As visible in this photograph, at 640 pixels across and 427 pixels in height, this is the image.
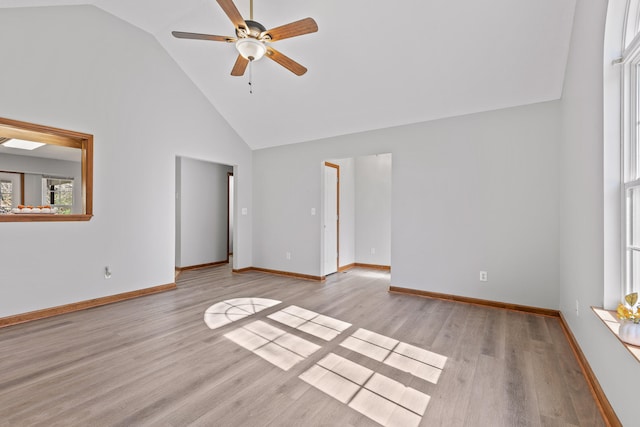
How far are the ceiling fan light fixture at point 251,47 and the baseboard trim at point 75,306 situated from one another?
11.3ft

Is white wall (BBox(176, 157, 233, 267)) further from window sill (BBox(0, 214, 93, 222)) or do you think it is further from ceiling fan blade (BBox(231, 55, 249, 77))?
ceiling fan blade (BBox(231, 55, 249, 77))

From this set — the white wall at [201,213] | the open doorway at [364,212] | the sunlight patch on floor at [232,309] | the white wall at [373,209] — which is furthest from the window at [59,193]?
the white wall at [373,209]

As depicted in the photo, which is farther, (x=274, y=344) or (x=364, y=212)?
(x=364, y=212)

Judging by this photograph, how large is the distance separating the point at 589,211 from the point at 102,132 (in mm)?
5089

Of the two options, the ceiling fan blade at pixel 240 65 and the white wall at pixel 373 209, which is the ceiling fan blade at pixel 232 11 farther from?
the white wall at pixel 373 209

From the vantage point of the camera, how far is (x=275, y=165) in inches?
227

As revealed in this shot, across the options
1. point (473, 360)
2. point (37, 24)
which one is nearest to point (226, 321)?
point (473, 360)

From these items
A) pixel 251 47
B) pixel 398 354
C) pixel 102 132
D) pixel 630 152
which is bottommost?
pixel 398 354

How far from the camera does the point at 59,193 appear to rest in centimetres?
351

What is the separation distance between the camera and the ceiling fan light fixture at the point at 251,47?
256cm

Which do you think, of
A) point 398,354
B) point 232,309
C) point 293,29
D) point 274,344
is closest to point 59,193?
point 232,309

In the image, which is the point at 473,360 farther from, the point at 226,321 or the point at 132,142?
the point at 132,142

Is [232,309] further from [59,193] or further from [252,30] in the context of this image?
[252,30]

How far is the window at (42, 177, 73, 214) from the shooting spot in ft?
11.3
